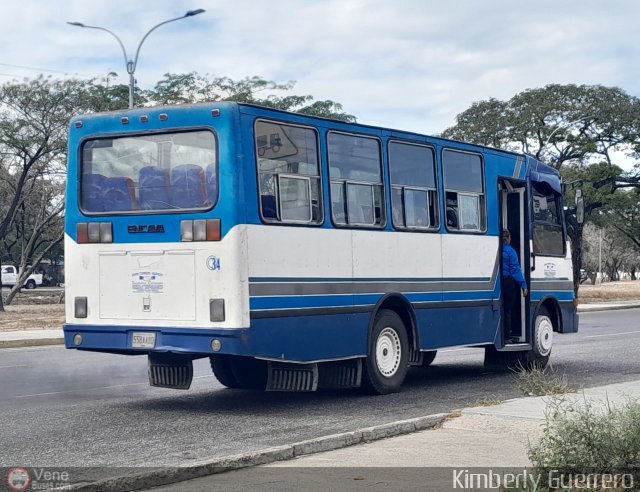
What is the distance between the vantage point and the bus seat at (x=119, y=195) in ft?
37.8

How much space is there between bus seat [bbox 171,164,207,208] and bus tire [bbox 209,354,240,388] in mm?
2591

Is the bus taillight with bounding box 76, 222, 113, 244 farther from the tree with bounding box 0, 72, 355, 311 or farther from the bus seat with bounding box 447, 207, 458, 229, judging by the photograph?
the tree with bounding box 0, 72, 355, 311

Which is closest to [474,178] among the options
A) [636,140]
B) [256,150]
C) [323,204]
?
[323,204]

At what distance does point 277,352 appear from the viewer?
11.1 metres

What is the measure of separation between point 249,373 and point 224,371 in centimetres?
35

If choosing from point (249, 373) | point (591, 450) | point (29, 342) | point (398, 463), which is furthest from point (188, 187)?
point (29, 342)

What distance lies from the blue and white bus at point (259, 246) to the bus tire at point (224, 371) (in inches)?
1.1

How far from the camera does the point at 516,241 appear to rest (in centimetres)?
1592

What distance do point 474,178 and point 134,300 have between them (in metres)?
5.67

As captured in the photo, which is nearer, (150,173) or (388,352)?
(150,173)

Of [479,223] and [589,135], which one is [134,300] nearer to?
[479,223]

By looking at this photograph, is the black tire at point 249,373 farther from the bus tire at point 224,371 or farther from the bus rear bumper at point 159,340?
the bus rear bumper at point 159,340

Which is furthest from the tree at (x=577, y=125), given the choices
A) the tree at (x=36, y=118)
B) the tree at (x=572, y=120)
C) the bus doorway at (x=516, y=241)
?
the bus doorway at (x=516, y=241)

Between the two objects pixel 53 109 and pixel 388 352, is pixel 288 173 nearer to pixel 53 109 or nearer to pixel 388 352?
pixel 388 352
